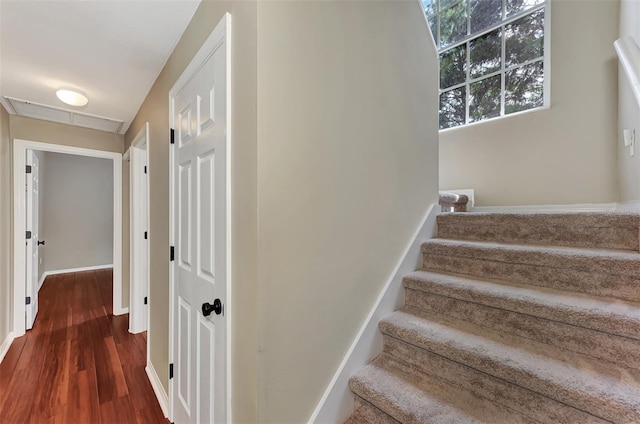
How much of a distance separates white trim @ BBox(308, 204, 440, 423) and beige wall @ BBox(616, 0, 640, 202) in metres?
1.40

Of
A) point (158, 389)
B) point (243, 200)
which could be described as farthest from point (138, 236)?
point (243, 200)

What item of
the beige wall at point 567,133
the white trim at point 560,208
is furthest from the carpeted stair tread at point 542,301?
the beige wall at point 567,133

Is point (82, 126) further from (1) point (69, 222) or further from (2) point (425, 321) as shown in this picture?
(2) point (425, 321)

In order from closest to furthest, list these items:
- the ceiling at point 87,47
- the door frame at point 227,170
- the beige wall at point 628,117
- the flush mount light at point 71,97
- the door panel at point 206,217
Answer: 1. the door frame at point 227,170
2. the door panel at point 206,217
3. the ceiling at point 87,47
4. the beige wall at point 628,117
5. the flush mount light at point 71,97

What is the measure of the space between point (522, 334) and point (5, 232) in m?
4.12

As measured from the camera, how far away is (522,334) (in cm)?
119

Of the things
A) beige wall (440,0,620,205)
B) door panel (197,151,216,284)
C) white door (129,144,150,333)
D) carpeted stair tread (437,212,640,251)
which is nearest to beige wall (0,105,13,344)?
white door (129,144,150,333)

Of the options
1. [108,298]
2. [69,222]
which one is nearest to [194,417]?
[108,298]

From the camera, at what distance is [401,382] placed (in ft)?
4.00

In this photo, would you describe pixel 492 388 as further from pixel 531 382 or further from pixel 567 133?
pixel 567 133

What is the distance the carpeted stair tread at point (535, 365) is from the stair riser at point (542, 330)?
0.09 feet

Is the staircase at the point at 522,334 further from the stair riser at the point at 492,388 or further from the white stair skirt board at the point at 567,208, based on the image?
the white stair skirt board at the point at 567,208

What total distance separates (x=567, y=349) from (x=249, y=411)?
128 centimetres

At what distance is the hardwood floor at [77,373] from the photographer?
5.68 feet
